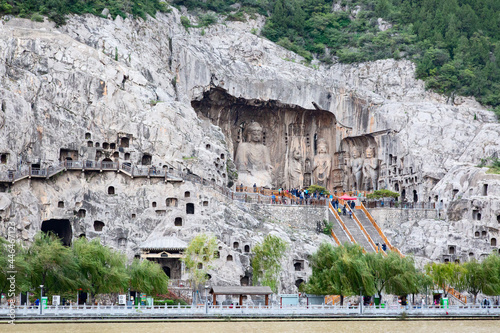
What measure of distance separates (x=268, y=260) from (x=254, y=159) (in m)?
29.3

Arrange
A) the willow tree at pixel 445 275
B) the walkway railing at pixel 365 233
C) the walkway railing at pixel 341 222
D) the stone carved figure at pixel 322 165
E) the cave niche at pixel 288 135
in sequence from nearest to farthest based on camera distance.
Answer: the willow tree at pixel 445 275 < the walkway railing at pixel 365 233 < the walkway railing at pixel 341 222 < the cave niche at pixel 288 135 < the stone carved figure at pixel 322 165

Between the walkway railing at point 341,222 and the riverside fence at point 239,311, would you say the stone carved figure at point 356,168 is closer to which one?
the walkway railing at point 341,222

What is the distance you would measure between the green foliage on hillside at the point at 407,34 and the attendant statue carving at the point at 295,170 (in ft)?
43.0

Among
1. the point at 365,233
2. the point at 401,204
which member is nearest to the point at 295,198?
the point at 365,233

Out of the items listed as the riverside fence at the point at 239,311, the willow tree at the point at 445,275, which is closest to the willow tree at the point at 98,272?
the riverside fence at the point at 239,311

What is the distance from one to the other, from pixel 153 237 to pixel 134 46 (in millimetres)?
25378

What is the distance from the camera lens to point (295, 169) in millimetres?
98688

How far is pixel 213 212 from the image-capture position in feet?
238

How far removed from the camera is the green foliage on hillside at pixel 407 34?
324ft

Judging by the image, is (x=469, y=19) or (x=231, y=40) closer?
(x=231, y=40)

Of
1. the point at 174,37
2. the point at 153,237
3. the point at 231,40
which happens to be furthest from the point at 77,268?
the point at 231,40

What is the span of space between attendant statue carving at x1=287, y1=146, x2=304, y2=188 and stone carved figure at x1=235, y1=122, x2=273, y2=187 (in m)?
2.70

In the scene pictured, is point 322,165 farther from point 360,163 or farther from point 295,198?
point 295,198

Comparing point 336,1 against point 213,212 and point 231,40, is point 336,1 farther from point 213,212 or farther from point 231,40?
point 213,212
